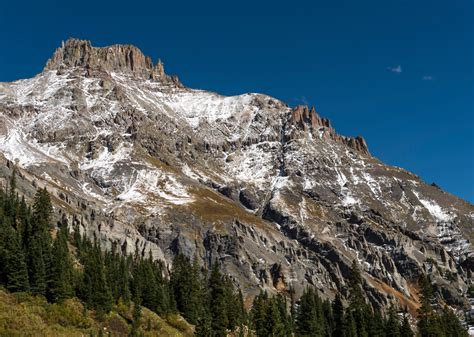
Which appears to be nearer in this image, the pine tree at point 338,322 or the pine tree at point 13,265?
the pine tree at point 13,265

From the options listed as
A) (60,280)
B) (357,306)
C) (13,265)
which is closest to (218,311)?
(60,280)

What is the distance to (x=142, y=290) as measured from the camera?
370 feet

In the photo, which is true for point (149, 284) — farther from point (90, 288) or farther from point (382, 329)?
point (382, 329)

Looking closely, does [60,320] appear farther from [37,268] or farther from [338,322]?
[338,322]

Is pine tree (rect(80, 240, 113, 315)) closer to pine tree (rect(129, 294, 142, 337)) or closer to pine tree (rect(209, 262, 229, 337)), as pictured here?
pine tree (rect(129, 294, 142, 337))

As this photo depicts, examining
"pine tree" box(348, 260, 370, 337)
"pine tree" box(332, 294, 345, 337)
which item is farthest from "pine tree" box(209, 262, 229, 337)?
"pine tree" box(348, 260, 370, 337)

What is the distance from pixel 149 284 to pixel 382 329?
50.5 meters

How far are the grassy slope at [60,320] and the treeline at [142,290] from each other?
1954mm

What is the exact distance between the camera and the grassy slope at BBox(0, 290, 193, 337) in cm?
7094

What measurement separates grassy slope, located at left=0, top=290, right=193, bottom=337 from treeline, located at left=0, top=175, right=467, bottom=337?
1954mm

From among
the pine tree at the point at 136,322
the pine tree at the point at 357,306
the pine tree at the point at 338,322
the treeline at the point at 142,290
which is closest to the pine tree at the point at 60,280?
the treeline at the point at 142,290

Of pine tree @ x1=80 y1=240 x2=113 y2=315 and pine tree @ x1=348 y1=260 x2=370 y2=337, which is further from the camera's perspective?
pine tree @ x1=348 y1=260 x2=370 y2=337

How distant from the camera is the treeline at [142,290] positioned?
3524 inches

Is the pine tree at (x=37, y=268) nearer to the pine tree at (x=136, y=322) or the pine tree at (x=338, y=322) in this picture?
the pine tree at (x=136, y=322)
